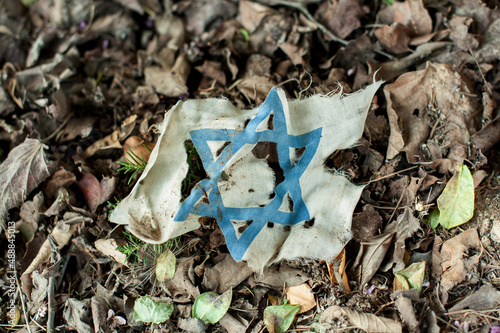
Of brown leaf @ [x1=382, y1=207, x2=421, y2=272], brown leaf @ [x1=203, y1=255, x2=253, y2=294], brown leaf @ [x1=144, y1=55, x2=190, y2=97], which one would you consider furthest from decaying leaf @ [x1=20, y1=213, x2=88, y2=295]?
brown leaf @ [x1=382, y1=207, x2=421, y2=272]

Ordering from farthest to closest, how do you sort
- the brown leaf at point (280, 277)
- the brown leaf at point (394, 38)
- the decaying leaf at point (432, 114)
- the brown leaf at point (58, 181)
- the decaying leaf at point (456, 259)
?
the brown leaf at point (394, 38), the brown leaf at point (58, 181), the decaying leaf at point (432, 114), the brown leaf at point (280, 277), the decaying leaf at point (456, 259)

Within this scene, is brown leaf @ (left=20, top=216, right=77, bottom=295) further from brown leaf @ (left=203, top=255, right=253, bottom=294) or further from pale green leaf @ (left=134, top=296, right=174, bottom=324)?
brown leaf @ (left=203, top=255, right=253, bottom=294)

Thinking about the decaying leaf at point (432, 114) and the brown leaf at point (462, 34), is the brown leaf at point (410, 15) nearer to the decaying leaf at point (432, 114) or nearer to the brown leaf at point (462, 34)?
the brown leaf at point (462, 34)

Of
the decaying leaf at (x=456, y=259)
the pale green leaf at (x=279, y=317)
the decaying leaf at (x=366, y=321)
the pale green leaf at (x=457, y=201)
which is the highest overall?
the pale green leaf at (x=457, y=201)

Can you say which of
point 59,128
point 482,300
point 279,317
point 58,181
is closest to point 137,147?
point 58,181

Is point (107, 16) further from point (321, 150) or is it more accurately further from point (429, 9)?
point (429, 9)

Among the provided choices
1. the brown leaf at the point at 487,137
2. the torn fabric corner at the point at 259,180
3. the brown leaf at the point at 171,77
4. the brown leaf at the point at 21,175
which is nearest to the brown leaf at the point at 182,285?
the torn fabric corner at the point at 259,180
